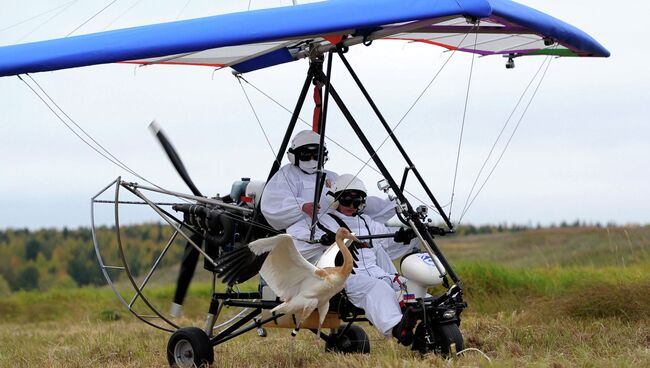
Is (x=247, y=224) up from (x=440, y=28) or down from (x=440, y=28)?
down

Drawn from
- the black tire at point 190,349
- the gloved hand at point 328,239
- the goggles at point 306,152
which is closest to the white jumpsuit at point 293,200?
the goggles at point 306,152

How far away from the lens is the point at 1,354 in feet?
33.7

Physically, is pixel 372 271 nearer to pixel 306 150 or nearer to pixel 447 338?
pixel 447 338

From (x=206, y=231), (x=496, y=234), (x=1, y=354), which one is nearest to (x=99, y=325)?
(x=1, y=354)

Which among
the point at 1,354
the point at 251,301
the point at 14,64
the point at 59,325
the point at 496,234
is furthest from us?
the point at 496,234

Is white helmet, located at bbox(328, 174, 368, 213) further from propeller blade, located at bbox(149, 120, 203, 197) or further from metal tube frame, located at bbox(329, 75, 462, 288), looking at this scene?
propeller blade, located at bbox(149, 120, 203, 197)

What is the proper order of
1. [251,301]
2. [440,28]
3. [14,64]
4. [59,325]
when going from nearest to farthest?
[14,64], [251,301], [440,28], [59,325]

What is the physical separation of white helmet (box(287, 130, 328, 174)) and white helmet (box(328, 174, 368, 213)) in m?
0.45

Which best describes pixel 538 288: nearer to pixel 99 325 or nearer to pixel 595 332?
pixel 595 332

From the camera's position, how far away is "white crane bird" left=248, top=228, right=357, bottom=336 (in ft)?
24.1

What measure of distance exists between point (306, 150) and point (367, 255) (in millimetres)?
1119

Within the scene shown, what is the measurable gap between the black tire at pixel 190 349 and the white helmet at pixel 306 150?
173cm

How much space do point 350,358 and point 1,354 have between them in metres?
4.47

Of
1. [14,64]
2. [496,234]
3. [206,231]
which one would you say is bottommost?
[496,234]
